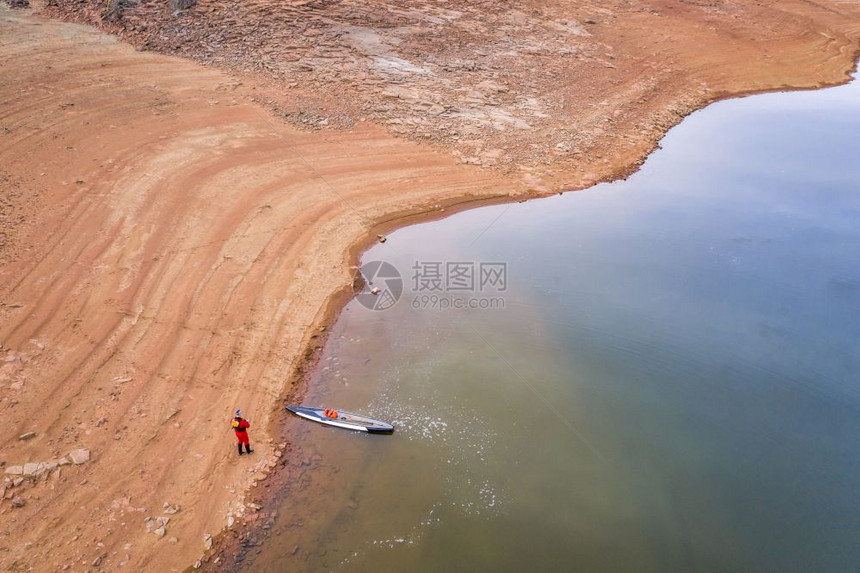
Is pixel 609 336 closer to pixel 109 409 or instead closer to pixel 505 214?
pixel 505 214

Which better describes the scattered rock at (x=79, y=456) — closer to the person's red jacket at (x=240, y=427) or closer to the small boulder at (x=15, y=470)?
the small boulder at (x=15, y=470)

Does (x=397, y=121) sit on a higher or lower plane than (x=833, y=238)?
higher

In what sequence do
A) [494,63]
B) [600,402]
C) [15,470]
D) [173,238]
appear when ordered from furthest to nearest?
[494,63], [173,238], [600,402], [15,470]

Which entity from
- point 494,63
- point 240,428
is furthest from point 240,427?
point 494,63

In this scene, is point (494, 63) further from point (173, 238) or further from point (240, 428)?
point (240, 428)

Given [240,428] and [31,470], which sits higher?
[240,428]

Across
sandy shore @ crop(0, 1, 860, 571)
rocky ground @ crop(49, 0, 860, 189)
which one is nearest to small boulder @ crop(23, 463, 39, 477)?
sandy shore @ crop(0, 1, 860, 571)

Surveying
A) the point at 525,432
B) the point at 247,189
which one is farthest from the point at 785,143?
the point at 247,189
